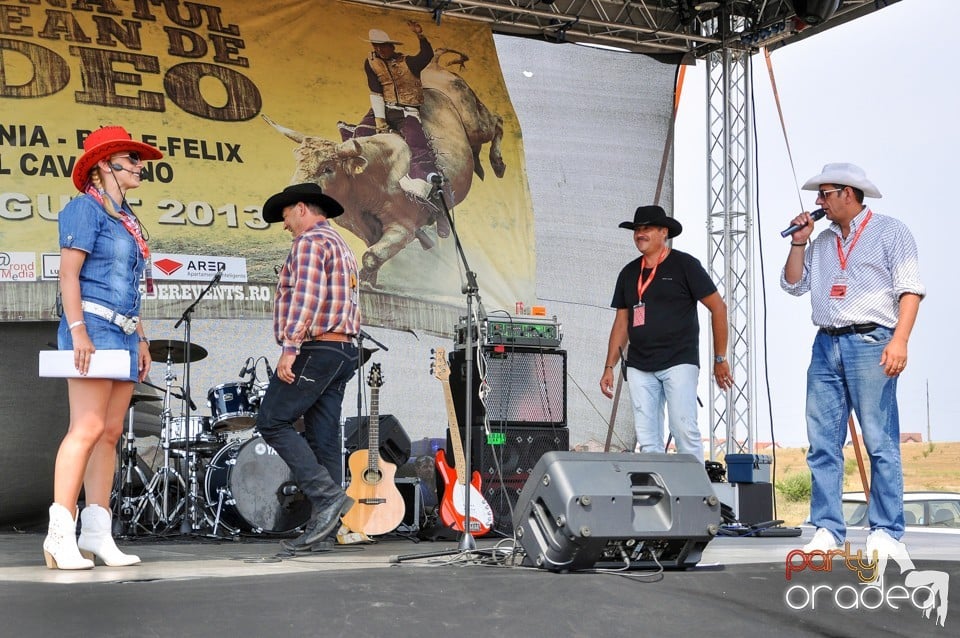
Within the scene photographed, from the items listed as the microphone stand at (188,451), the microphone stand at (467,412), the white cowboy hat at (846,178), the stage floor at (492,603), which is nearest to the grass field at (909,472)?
the microphone stand at (188,451)

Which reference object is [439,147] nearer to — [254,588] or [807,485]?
[254,588]

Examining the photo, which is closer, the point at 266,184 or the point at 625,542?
the point at 625,542

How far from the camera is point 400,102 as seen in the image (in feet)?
27.4

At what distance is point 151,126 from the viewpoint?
7523 millimetres

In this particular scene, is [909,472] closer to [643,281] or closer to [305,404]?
[643,281]

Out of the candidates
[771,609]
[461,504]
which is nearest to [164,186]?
[461,504]

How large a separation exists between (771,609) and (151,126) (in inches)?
238

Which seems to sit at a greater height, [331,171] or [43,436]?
[331,171]

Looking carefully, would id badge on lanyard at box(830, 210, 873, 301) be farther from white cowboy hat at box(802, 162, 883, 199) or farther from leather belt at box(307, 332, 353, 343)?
leather belt at box(307, 332, 353, 343)

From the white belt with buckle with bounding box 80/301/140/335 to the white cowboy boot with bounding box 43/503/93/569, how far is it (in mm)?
672

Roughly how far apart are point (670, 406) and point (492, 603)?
107 inches

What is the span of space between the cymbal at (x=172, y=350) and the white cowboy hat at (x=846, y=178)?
12.2ft

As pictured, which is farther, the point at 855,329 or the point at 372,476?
the point at 372,476

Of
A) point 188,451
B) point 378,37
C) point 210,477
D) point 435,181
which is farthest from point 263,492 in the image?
point 378,37
